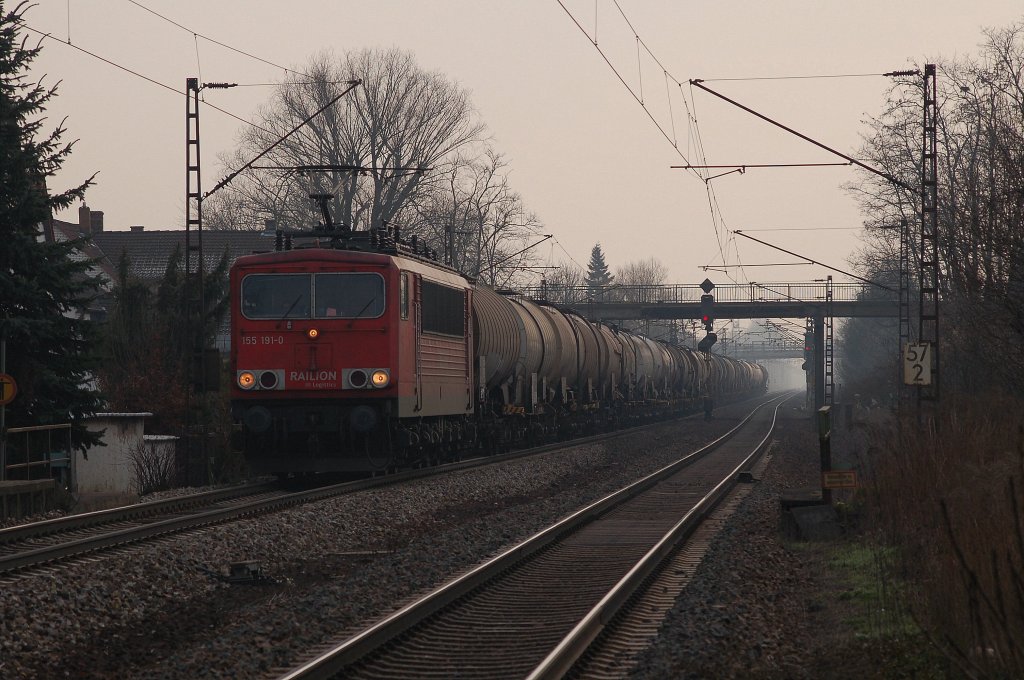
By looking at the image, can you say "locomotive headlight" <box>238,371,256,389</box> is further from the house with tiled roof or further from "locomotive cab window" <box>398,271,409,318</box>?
the house with tiled roof

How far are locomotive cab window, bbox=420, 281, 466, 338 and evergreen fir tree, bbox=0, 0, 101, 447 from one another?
477 centimetres

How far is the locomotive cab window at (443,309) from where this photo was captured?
18.5m

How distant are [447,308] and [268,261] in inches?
135

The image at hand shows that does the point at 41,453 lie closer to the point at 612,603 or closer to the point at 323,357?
the point at 323,357

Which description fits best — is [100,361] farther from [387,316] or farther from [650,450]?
[650,450]

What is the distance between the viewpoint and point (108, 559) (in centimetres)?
1005

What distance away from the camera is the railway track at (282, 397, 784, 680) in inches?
278

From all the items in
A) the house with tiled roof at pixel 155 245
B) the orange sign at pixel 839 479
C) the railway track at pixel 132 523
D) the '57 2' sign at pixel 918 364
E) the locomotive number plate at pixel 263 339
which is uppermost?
the house with tiled roof at pixel 155 245

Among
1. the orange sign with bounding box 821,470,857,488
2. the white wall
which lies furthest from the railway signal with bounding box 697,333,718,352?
the orange sign with bounding box 821,470,857,488

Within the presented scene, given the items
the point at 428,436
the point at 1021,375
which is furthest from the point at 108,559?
the point at 1021,375

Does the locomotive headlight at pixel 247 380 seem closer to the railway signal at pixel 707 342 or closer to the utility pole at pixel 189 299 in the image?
the utility pole at pixel 189 299

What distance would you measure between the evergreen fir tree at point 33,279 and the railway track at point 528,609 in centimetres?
759

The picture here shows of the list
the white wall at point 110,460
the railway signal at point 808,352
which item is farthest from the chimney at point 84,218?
the white wall at point 110,460

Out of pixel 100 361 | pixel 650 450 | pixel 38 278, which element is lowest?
pixel 650 450
